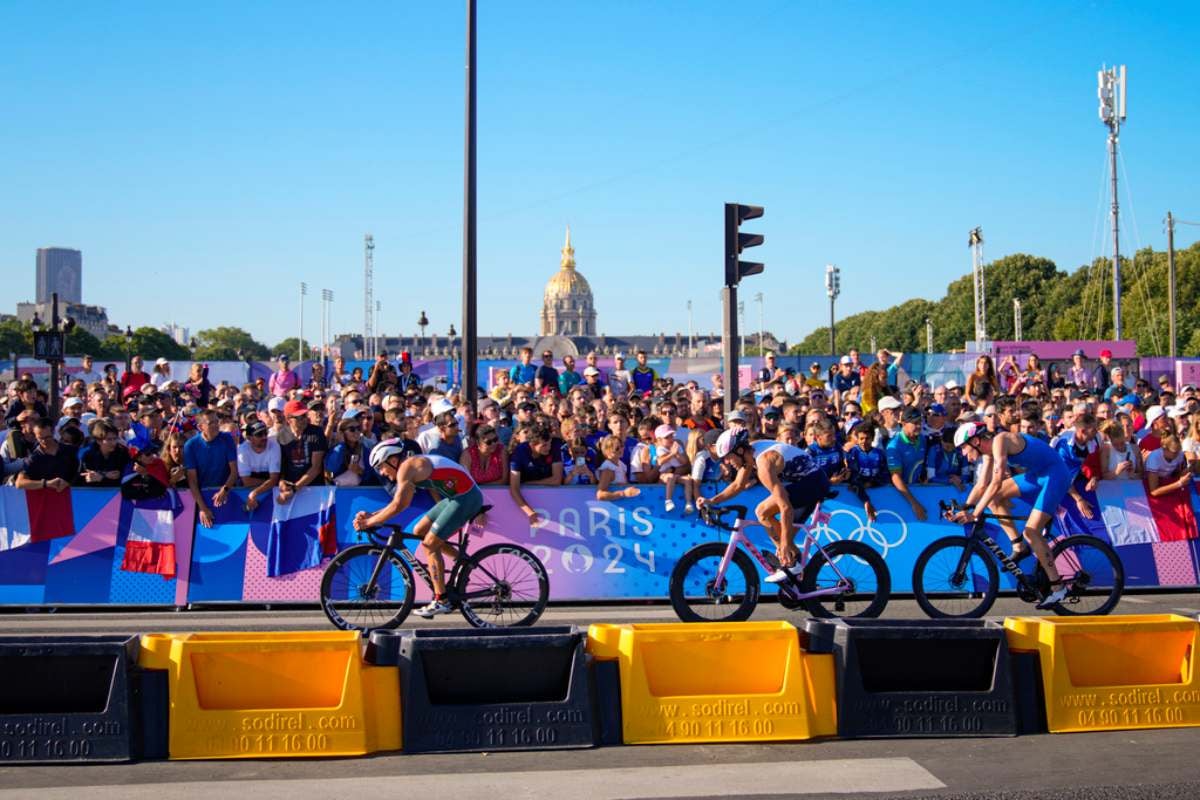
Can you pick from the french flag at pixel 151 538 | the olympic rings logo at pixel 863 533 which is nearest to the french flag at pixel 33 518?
the french flag at pixel 151 538

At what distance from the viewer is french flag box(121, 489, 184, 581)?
462 inches

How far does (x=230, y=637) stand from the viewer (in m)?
6.88

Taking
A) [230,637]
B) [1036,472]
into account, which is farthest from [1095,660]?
[230,637]

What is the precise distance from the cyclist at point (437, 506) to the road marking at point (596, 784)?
3718mm

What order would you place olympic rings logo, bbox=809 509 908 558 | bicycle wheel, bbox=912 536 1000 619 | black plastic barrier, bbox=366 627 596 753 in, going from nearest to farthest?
black plastic barrier, bbox=366 627 596 753 < bicycle wheel, bbox=912 536 1000 619 < olympic rings logo, bbox=809 509 908 558

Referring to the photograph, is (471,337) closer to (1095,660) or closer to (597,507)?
(597,507)

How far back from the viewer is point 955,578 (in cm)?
1043

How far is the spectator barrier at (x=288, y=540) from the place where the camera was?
1172 centimetres

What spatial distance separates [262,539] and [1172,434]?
8.63 metres

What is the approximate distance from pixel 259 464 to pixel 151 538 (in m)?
1.16

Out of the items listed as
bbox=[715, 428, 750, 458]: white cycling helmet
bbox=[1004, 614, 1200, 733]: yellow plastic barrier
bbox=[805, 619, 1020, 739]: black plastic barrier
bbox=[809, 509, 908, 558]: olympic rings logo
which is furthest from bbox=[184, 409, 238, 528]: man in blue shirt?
bbox=[1004, 614, 1200, 733]: yellow plastic barrier

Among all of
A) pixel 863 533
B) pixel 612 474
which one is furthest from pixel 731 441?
pixel 863 533

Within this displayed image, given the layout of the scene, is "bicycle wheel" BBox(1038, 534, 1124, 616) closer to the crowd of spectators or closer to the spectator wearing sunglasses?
the crowd of spectators

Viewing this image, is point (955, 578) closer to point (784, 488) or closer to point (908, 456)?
point (784, 488)
